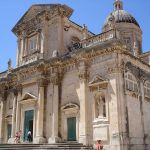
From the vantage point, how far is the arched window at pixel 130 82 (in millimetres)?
18716

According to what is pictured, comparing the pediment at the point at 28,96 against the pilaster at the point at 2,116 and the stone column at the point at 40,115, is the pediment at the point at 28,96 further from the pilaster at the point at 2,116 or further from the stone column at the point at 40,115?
the pilaster at the point at 2,116

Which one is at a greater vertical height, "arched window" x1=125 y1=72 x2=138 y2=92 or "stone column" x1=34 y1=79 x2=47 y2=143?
"arched window" x1=125 y1=72 x2=138 y2=92

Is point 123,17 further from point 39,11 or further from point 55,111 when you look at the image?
point 55,111

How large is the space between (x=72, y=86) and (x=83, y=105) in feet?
7.13

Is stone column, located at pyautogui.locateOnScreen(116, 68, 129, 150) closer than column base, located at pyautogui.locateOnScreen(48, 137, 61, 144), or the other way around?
stone column, located at pyautogui.locateOnScreen(116, 68, 129, 150)

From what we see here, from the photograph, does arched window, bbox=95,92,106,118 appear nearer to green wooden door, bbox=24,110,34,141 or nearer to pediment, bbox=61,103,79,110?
pediment, bbox=61,103,79,110

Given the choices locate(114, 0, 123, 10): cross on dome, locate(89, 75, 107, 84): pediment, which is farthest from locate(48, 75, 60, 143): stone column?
locate(114, 0, 123, 10): cross on dome

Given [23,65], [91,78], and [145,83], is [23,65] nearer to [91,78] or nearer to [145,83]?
[91,78]

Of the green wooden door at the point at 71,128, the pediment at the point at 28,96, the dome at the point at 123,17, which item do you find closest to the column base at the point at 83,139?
the green wooden door at the point at 71,128

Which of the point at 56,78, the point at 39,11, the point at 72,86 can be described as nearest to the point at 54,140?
the point at 72,86

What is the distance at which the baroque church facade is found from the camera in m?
18.1

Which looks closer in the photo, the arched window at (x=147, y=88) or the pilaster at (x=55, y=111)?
the pilaster at (x=55, y=111)

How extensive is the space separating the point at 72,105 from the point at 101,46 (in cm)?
476

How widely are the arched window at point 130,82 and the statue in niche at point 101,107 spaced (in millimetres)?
1902
